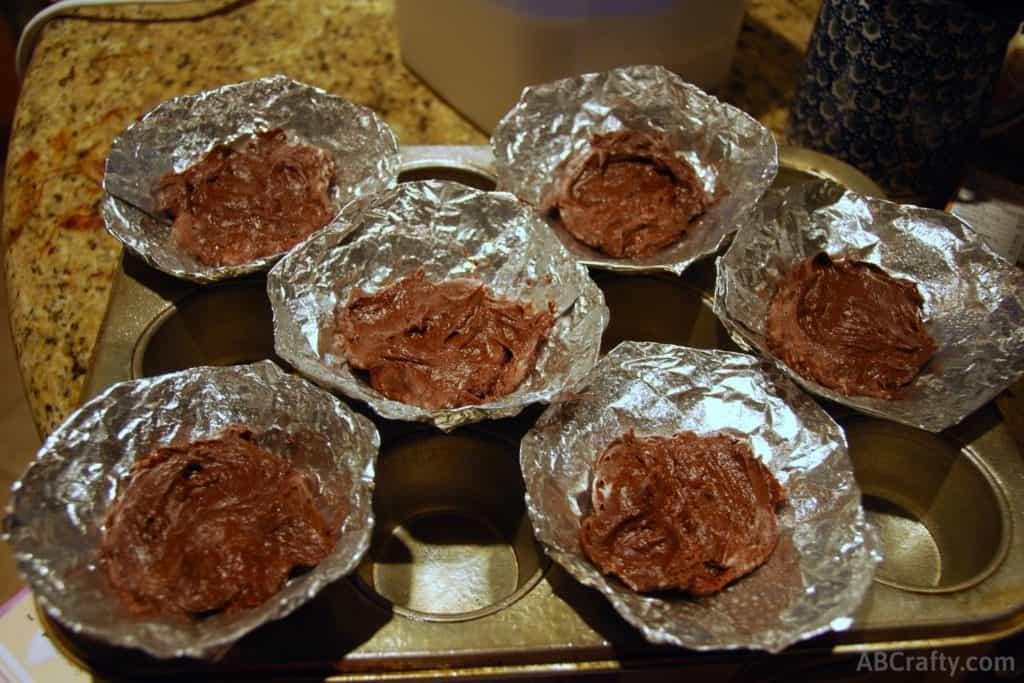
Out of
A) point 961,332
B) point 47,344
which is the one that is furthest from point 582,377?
point 47,344

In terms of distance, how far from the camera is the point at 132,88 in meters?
2.39

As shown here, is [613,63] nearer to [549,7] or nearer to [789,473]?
[549,7]

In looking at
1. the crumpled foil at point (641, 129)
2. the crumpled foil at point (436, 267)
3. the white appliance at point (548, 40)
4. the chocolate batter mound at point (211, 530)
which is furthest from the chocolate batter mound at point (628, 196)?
the chocolate batter mound at point (211, 530)

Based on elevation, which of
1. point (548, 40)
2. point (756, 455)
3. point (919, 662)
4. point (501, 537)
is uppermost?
point (548, 40)

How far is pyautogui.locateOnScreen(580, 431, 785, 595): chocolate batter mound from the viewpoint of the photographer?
1328 millimetres

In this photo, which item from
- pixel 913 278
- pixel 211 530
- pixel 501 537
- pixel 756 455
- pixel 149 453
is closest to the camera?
pixel 211 530

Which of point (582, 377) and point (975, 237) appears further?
point (975, 237)

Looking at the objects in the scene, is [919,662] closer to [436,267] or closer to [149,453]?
[436,267]

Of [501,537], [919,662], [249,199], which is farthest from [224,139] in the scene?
[919,662]

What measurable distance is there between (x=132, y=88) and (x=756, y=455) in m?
2.04

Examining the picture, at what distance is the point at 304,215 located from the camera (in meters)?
1.82

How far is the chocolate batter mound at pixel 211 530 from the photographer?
4.08ft

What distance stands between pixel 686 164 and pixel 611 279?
36cm

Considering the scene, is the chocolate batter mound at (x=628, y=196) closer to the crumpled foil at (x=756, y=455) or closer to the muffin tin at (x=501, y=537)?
the muffin tin at (x=501, y=537)
